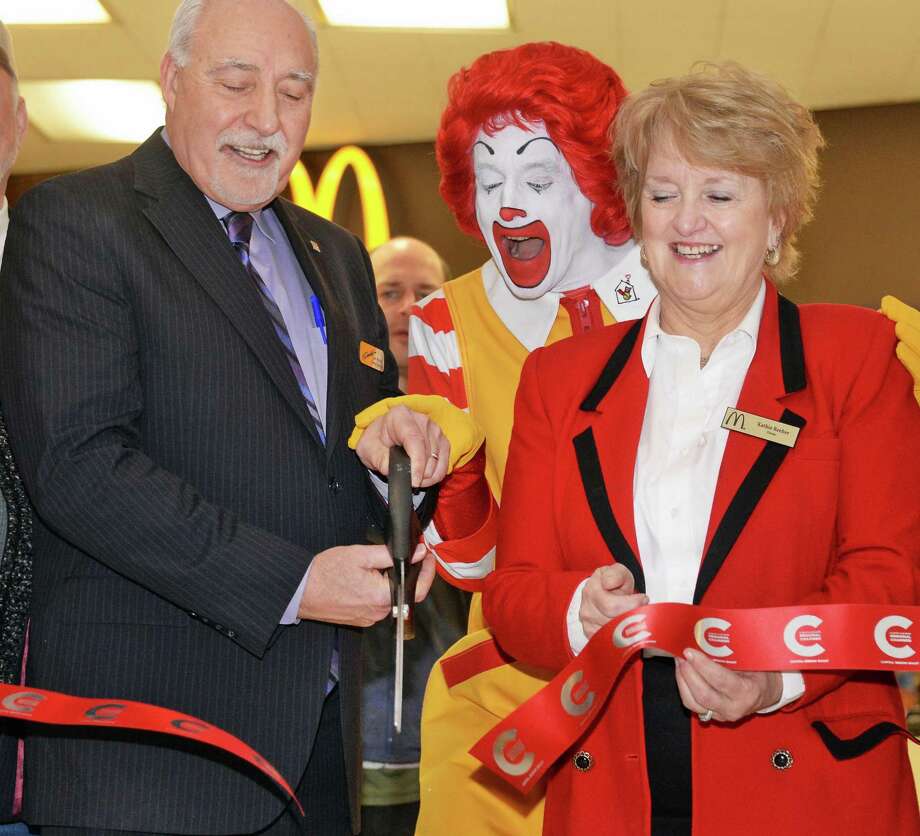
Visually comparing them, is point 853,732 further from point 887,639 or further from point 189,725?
point 189,725

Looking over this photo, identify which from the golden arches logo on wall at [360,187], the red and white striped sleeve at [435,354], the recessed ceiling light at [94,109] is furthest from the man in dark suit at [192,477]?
the recessed ceiling light at [94,109]

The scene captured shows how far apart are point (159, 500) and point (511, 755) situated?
606 millimetres

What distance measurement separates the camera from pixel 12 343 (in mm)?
1880

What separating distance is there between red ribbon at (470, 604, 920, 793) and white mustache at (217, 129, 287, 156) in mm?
1022

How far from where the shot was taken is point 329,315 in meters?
2.17

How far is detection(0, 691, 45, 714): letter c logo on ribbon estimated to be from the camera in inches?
67.3

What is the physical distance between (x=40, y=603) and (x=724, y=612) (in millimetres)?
999

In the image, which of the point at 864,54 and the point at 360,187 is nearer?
the point at 864,54

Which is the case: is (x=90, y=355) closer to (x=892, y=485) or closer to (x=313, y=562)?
(x=313, y=562)

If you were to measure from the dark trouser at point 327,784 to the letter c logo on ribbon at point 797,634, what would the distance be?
788mm

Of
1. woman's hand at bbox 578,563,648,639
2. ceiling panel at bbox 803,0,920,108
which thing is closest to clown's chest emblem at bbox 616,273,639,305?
woman's hand at bbox 578,563,648,639

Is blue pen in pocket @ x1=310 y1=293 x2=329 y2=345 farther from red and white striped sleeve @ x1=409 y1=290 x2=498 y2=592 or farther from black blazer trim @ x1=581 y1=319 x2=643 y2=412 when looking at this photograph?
black blazer trim @ x1=581 y1=319 x2=643 y2=412

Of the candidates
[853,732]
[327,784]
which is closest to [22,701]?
[327,784]

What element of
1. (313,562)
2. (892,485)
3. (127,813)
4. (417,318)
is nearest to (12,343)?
(313,562)
